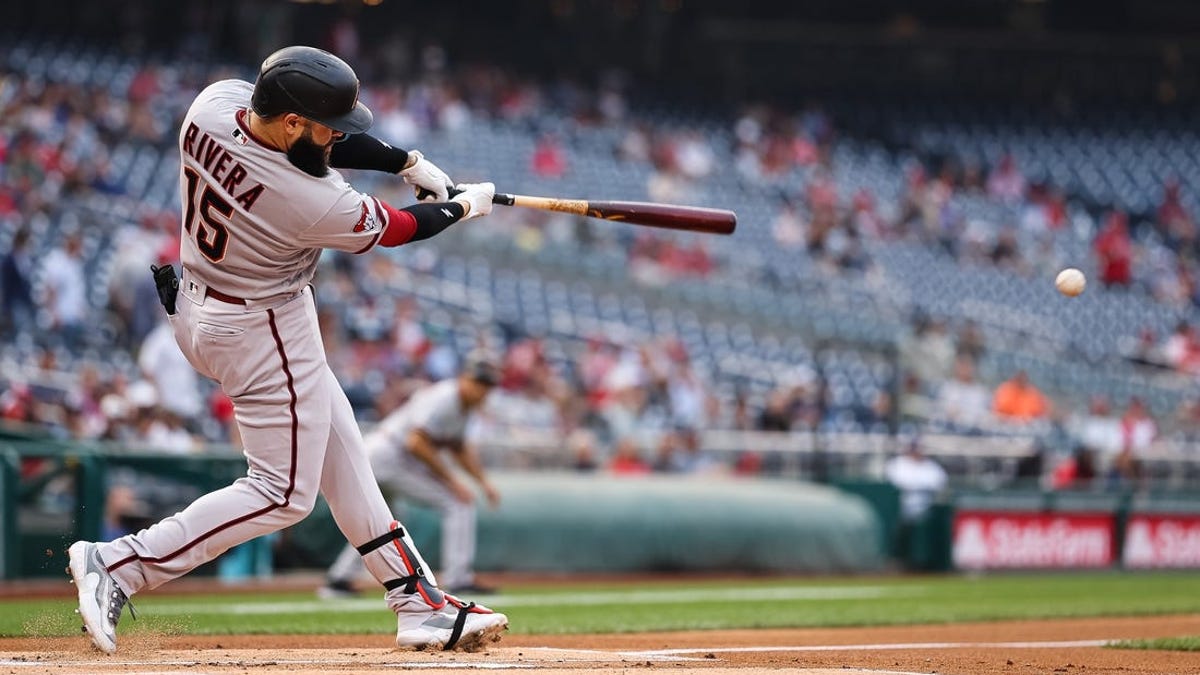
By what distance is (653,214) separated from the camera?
600cm

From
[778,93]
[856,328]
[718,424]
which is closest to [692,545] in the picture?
[718,424]

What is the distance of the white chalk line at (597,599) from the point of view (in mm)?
8648

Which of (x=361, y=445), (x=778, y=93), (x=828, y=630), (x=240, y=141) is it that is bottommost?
(x=828, y=630)

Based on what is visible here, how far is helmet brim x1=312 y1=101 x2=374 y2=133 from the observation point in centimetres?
491

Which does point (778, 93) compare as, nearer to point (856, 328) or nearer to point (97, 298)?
point (856, 328)

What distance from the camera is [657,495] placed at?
12.8m

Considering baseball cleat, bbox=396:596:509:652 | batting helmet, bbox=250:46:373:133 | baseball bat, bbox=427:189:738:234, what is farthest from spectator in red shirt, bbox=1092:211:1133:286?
batting helmet, bbox=250:46:373:133

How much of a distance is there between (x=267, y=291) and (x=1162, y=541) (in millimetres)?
12653

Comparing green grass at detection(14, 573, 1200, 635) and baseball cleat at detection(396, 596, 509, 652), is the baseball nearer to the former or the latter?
green grass at detection(14, 573, 1200, 635)

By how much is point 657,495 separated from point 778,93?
15.4 metres

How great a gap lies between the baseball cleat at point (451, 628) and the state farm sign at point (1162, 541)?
1145cm

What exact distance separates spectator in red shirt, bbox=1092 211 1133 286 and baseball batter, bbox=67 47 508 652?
19647mm

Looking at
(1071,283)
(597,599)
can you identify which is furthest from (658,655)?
(597,599)

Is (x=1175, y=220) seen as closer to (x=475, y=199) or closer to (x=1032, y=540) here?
(x=1032, y=540)
